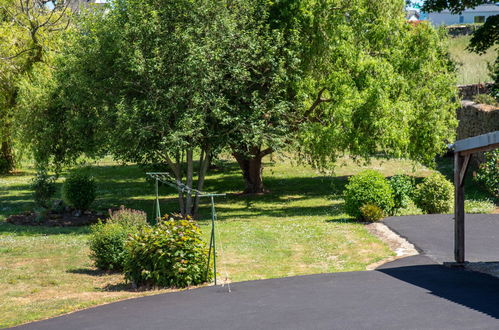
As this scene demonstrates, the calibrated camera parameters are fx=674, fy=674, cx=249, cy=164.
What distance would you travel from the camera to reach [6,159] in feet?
160

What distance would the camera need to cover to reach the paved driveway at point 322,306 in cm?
1195

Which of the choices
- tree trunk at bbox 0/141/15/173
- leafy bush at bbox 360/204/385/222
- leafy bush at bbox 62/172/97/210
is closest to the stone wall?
leafy bush at bbox 360/204/385/222

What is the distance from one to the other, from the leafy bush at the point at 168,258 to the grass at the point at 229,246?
2.10 feet

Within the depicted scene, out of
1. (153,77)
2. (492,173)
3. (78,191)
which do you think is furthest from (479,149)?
(78,191)

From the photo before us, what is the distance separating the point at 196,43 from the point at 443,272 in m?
15.1

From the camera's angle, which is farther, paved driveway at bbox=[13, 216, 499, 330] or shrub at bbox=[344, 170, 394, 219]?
shrub at bbox=[344, 170, 394, 219]

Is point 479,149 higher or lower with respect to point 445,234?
higher

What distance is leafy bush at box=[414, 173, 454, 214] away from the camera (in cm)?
2672

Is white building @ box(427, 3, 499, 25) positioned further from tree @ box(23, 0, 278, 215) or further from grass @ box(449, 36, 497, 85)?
tree @ box(23, 0, 278, 215)

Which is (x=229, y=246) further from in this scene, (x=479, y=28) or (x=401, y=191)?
(x=479, y=28)

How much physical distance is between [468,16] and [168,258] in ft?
333

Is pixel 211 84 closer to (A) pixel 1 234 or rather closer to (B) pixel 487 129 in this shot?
(A) pixel 1 234

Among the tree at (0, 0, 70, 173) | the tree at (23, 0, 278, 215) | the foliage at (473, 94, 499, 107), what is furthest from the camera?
the foliage at (473, 94, 499, 107)

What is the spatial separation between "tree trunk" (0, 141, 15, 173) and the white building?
226 feet
